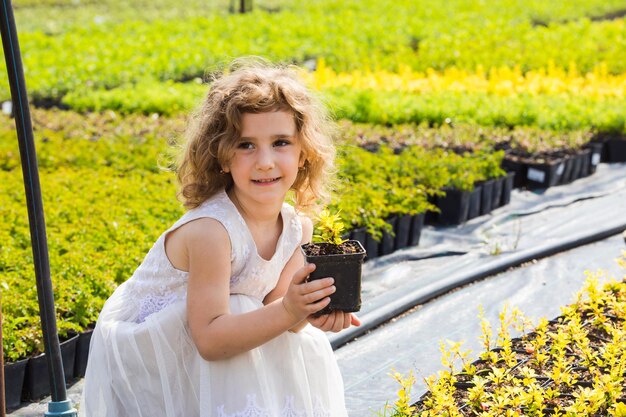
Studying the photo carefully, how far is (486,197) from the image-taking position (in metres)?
6.83

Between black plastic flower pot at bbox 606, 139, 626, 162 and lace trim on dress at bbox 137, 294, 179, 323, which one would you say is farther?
black plastic flower pot at bbox 606, 139, 626, 162

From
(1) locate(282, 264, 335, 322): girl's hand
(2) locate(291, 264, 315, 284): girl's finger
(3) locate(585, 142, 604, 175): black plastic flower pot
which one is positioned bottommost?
(3) locate(585, 142, 604, 175): black plastic flower pot

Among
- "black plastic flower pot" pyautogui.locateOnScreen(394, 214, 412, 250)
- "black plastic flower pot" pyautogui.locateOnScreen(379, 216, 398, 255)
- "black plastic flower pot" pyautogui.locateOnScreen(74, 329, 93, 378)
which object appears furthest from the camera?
"black plastic flower pot" pyautogui.locateOnScreen(394, 214, 412, 250)

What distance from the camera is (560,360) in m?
3.39

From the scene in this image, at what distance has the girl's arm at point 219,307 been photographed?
250cm

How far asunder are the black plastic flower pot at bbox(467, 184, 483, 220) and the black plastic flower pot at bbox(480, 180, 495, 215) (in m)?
0.05

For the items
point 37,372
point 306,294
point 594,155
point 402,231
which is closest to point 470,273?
point 402,231

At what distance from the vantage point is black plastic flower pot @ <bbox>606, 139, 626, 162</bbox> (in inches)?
336

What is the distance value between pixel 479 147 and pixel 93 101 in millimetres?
4745

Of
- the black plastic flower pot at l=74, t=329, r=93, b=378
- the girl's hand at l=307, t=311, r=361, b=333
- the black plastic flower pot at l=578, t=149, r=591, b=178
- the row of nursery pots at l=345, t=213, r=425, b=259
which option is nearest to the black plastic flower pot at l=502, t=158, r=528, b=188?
the black plastic flower pot at l=578, t=149, r=591, b=178

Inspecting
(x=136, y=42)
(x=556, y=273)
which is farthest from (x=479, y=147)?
(x=136, y=42)

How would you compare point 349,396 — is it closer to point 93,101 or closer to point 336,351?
point 336,351

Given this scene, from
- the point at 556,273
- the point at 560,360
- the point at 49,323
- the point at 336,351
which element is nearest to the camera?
the point at 49,323

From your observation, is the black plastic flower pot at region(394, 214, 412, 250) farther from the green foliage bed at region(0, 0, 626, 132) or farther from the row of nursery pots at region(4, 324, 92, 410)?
the green foliage bed at region(0, 0, 626, 132)
